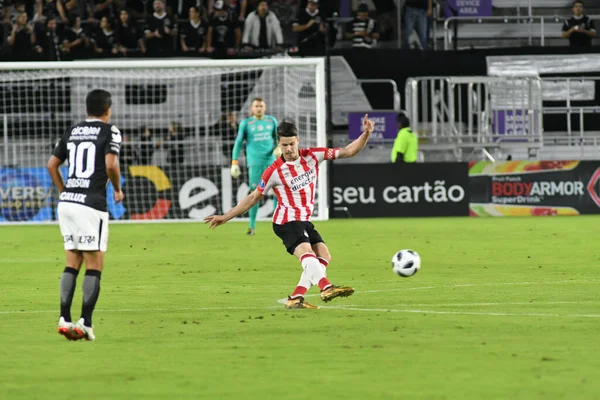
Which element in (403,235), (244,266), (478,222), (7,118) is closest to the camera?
(244,266)

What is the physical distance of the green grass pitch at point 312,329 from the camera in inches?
244

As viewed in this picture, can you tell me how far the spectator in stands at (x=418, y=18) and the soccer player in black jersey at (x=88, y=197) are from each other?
21.5 metres

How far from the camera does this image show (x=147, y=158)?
987 inches

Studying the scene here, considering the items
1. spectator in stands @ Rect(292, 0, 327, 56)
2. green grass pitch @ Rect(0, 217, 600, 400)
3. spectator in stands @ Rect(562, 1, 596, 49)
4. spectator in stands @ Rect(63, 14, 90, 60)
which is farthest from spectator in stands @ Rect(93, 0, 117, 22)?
green grass pitch @ Rect(0, 217, 600, 400)

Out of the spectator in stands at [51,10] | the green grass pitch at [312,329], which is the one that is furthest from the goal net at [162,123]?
the green grass pitch at [312,329]

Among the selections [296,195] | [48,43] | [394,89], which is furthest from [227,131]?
[296,195]

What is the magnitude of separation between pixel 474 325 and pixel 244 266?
5958mm

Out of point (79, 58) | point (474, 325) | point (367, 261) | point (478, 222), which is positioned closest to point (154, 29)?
point (79, 58)

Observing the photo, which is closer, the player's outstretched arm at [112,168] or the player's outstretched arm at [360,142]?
the player's outstretched arm at [112,168]

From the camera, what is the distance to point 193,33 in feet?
91.1

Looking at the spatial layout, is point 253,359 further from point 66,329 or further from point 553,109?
point 553,109

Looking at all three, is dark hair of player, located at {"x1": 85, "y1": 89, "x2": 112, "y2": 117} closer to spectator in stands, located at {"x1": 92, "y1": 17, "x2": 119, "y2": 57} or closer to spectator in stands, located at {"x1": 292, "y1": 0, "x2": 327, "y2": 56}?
spectator in stands, located at {"x1": 92, "y1": 17, "x2": 119, "y2": 57}

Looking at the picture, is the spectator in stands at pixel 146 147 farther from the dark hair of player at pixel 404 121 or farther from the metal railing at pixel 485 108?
the metal railing at pixel 485 108

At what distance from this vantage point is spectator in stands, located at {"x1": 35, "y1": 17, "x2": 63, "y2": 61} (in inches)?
1052
